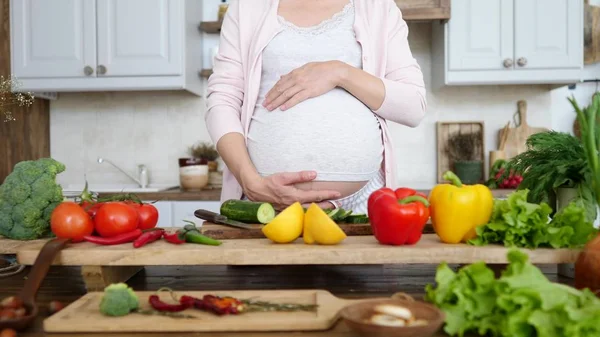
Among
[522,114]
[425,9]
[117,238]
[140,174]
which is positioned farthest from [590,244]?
[140,174]

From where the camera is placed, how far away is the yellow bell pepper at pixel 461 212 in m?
1.14

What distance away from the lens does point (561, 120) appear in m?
3.60

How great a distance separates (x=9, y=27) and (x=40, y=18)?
9.1 inches

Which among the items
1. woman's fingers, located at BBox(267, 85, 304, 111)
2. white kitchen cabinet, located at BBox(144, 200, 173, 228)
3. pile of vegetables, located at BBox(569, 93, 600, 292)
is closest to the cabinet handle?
white kitchen cabinet, located at BBox(144, 200, 173, 228)

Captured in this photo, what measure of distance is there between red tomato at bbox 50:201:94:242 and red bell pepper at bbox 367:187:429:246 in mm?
635

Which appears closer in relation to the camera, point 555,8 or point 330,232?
point 330,232

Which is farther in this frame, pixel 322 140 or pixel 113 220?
pixel 322 140

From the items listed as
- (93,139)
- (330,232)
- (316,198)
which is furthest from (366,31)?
(93,139)

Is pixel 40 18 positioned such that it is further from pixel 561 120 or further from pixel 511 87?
pixel 561 120

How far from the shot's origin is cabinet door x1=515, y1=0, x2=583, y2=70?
10.4 feet

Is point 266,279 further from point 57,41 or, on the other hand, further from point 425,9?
point 57,41

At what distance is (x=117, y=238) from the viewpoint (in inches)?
47.4

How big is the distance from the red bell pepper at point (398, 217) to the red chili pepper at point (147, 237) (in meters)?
0.48

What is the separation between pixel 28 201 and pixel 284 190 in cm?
63
